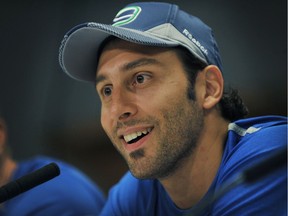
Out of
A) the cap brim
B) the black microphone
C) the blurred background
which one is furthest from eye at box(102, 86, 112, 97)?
the blurred background

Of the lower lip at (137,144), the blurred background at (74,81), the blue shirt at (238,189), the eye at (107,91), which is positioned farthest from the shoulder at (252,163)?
the blurred background at (74,81)

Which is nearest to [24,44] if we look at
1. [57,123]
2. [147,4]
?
[57,123]

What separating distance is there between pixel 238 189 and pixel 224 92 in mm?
392

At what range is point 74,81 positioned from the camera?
2688 millimetres

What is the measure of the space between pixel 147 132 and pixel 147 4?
0.34 metres

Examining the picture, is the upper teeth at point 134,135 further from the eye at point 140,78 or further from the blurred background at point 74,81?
the blurred background at point 74,81

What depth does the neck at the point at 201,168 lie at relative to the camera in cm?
125

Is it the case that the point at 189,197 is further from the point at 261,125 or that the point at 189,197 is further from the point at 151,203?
the point at 261,125

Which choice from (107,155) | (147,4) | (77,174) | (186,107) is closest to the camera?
(186,107)

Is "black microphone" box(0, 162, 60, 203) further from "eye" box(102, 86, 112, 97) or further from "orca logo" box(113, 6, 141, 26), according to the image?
"orca logo" box(113, 6, 141, 26)

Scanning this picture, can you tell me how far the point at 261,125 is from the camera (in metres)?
1.22

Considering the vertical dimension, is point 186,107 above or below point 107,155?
above

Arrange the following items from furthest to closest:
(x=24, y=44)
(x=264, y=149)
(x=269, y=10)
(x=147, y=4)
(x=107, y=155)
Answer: (x=107, y=155) < (x=24, y=44) < (x=269, y=10) < (x=147, y=4) < (x=264, y=149)

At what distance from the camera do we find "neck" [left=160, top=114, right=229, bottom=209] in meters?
1.25
